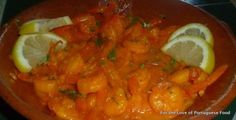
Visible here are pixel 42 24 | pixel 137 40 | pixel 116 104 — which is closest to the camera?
pixel 116 104

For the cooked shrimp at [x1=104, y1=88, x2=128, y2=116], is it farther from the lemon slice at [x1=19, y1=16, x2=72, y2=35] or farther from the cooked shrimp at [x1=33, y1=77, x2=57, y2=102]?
the lemon slice at [x1=19, y1=16, x2=72, y2=35]

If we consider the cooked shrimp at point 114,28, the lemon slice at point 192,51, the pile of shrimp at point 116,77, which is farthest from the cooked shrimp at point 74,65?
the lemon slice at point 192,51

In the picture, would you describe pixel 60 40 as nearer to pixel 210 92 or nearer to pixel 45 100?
pixel 45 100

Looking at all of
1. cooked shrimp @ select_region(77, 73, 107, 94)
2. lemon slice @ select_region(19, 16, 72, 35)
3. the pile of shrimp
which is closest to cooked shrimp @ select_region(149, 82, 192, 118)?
the pile of shrimp

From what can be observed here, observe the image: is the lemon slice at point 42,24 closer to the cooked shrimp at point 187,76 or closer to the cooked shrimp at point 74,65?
the cooked shrimp at point 74,65

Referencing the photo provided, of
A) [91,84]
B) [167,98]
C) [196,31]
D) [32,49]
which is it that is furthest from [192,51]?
[32,49]

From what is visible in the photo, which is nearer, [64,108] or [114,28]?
[64,108]

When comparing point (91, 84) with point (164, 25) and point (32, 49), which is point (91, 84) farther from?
point (164, 25)
